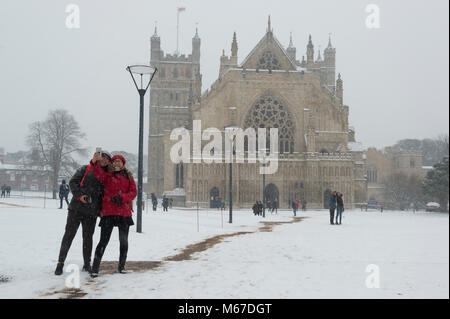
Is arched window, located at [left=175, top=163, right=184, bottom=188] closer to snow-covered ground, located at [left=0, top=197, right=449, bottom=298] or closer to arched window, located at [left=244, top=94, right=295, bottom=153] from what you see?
arched window, located at [left=244, top=94, right=295, bottom=153]

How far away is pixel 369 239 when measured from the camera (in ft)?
41.6

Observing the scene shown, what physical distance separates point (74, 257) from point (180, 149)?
4072 centimetres

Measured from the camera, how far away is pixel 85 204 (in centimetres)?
704

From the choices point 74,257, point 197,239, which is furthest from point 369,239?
point 74,257

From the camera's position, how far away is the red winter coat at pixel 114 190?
707cm

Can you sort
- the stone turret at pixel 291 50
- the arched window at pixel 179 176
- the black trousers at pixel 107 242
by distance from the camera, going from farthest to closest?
the stone turret at pixel 291 50, the arched window at pixel 179 176, the black trousers at pixel 107 242

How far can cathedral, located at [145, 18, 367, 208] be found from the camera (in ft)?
149

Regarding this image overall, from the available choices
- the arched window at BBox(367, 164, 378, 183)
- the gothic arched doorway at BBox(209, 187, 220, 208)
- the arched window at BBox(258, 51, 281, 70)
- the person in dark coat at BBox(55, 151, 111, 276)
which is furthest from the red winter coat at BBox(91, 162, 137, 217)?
the arched window at BBox(367, 164, 378, 183)

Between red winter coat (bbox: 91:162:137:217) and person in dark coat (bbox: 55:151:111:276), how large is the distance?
4.0 inches

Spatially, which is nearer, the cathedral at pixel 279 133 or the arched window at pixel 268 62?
the cathedral at pixel 279 133

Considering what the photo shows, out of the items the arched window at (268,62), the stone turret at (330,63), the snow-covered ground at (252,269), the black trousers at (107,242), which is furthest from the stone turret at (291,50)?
the black trousers at (107,242)

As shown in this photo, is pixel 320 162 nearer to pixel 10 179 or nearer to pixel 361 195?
pixel 361 195

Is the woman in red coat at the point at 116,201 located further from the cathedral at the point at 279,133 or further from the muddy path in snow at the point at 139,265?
the cathedral at the point at 279,133

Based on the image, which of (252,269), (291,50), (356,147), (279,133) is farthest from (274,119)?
(252,269)
